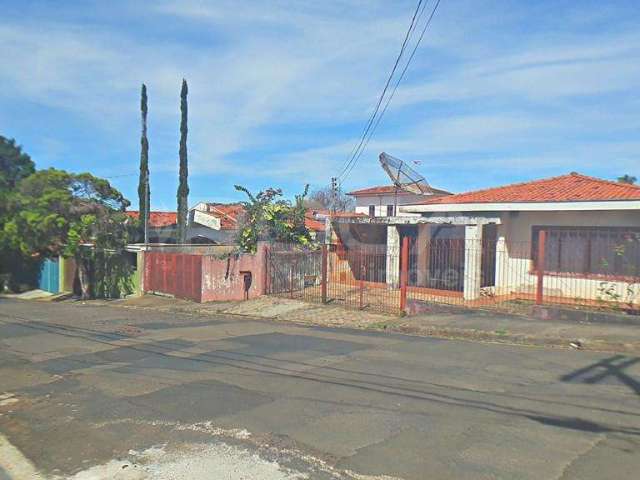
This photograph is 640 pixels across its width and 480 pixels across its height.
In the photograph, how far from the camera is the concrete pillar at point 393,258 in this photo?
1841cm

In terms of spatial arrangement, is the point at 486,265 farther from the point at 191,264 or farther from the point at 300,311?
the point at 191,264

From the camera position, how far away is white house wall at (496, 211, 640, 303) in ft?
48.3

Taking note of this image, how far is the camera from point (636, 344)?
33.6 ft

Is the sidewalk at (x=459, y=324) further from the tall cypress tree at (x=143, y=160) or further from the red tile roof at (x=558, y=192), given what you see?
the tall cypress tree at (x=143, y=160)

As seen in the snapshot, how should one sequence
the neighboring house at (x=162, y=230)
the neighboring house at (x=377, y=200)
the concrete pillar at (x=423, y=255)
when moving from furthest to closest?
the neighboring house at (x=377, y=200) < the neighboring house at (x=162, y=230) < the concrete pillar at (x=423, y=255)

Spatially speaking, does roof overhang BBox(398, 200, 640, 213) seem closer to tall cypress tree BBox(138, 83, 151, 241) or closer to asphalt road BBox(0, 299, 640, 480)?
asphalt road BBox(0, 299, 640, 480)

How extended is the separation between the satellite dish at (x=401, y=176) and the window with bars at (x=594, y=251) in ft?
21.9

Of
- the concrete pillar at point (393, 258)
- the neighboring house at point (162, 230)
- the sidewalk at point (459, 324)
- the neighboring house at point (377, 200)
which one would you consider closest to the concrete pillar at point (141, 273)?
the sidewalk at point (459, 324)

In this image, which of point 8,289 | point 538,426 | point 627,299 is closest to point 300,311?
point 627,299

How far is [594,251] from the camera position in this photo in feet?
49.0

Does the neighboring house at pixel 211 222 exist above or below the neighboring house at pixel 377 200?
below

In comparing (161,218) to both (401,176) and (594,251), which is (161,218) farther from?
(594,251)

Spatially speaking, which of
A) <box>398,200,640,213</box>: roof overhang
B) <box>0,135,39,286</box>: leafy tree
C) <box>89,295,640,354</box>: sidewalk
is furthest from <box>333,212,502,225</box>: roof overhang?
<box>0,135,39,286</box>: leafy tree

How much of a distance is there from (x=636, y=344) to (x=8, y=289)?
3181 cm
